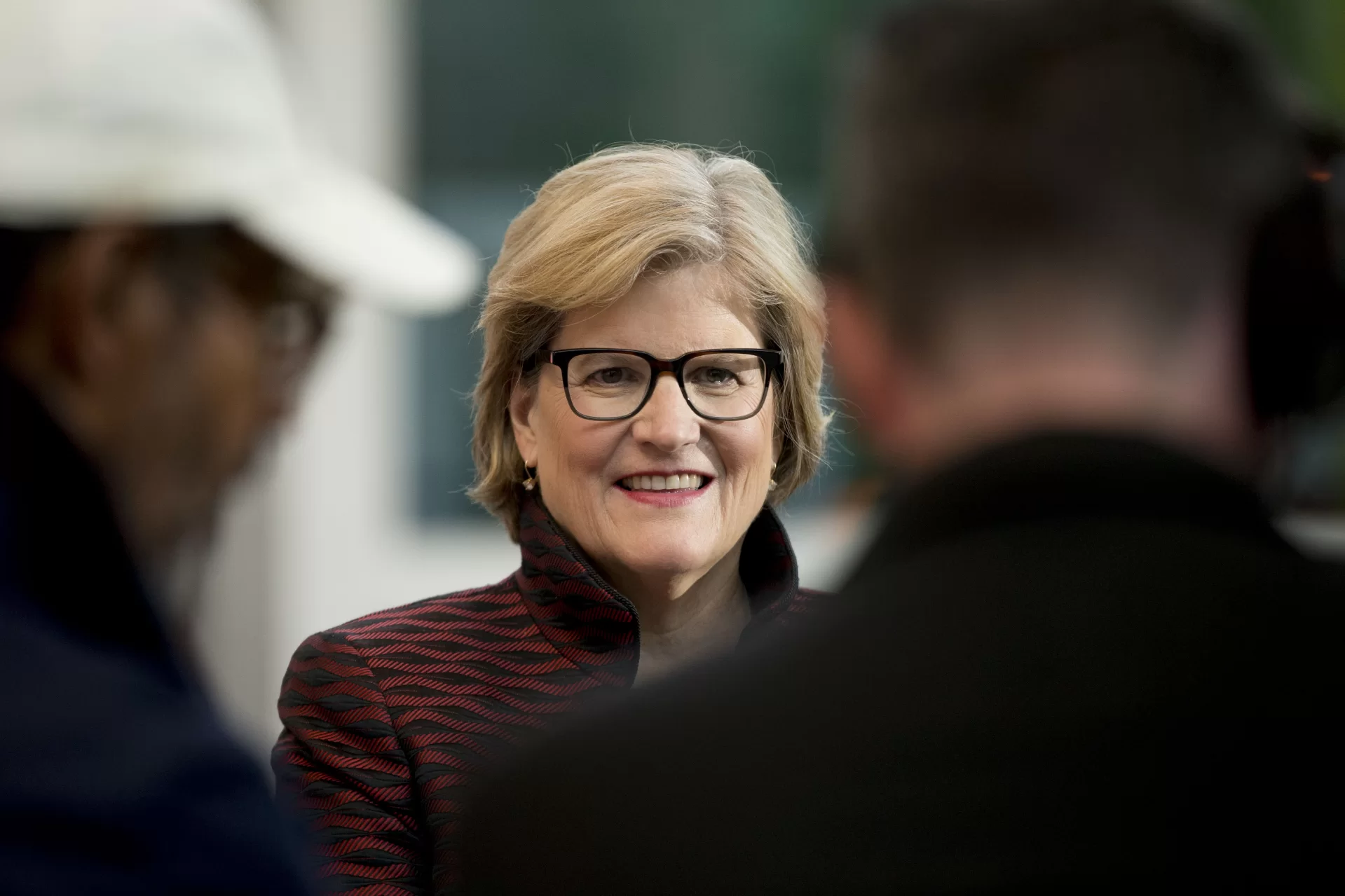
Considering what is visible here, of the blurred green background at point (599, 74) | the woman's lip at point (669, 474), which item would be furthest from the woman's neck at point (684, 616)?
the blurred green background at point (599, 74)

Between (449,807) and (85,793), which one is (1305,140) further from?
(449,807)

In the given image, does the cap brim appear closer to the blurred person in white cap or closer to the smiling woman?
the blurred person in white cap

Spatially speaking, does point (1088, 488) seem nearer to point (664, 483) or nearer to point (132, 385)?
point (132, 385)

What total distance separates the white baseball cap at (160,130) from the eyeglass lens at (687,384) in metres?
0.58

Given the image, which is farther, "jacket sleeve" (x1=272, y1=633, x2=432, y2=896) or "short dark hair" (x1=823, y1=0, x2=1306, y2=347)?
"jacket sleeve" (x1=272, y1=633, x2=432, y2=896)

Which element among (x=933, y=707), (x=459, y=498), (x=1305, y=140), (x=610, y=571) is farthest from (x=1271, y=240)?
(x=459, y=498)

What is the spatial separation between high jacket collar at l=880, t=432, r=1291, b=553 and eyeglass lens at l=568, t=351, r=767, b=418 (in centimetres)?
86

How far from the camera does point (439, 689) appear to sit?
173 cm

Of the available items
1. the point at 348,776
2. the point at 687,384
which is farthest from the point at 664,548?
the point at 348,776

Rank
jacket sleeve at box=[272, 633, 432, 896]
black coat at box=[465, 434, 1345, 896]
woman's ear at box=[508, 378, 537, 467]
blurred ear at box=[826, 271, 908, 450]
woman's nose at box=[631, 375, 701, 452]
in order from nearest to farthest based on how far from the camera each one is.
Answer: black coat at box=[465, 434, 1345, 896] → blurred ear at box=[826, 271, 908, 450] → jacket sleeve at box=[272, 633, 432, 896] → woman's nose at box=[631, 375, 701, 452] → woman's ear at box=[508, 378, 537, 467]

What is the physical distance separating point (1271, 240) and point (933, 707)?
0.36 metres

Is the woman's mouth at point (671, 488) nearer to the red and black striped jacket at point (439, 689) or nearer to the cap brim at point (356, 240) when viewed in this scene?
the red and black striped jacket at point (439, 689)

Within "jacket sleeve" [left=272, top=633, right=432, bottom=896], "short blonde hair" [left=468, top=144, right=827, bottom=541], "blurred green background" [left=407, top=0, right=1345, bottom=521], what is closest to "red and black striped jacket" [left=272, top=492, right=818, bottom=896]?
"jacket sleeve" [left=272, top=633, right=432, bottom=896]

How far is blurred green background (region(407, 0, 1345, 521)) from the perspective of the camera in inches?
190
